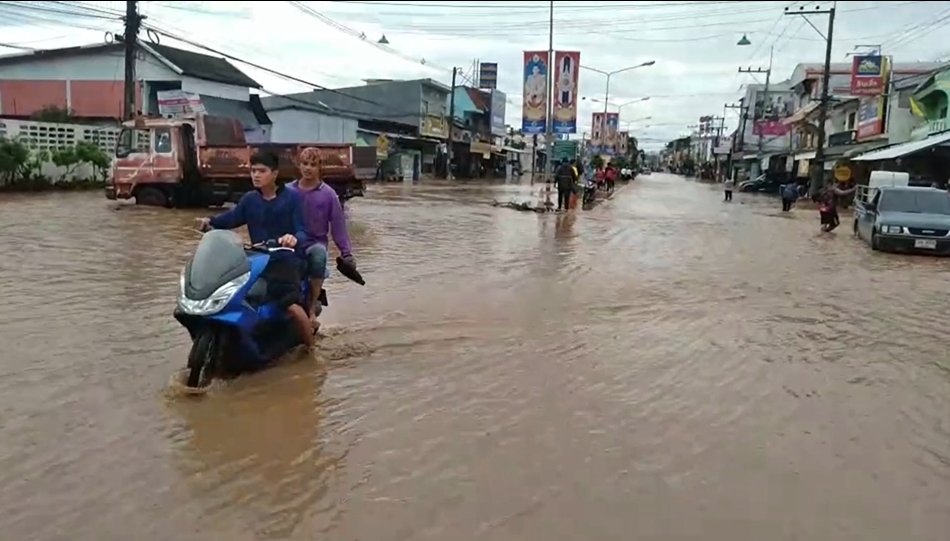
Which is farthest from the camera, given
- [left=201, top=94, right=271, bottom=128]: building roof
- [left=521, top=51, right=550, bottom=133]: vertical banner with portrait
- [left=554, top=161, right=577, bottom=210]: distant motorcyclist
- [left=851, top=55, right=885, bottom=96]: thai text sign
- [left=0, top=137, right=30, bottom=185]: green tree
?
[left=201, top=94, right=271, bottom=128]: building roof

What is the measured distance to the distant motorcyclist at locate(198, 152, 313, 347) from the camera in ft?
18.7

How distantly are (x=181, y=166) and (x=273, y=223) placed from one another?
51.1 feet

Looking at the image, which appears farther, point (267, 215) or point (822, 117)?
point (822, 117)

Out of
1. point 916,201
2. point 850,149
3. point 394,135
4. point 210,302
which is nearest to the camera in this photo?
point 210,302

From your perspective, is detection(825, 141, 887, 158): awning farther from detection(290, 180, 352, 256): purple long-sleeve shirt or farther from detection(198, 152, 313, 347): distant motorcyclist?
detection(198, 152, 313, 347): distant motorcyclist

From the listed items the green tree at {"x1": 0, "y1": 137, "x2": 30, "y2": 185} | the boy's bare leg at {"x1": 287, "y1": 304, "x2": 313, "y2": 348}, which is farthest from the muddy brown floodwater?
the green tree at {"x1": 0, "y1": 137, "x2": 30, "y2": 185}

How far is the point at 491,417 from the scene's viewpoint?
5152 millimetres

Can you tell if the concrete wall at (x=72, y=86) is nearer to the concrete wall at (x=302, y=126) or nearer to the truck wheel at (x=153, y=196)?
the concrete wall at (x=302, y=126)

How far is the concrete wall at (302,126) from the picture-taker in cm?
4547

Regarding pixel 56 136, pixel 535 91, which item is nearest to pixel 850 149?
pixel 535 91

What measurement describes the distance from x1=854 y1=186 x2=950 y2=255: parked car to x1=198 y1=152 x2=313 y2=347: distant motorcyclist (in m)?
13.1

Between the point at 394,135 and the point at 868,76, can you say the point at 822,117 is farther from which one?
the point at 394,135

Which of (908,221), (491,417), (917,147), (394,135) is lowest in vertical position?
(491,417)

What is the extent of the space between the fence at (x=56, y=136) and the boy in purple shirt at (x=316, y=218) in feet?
69.3
